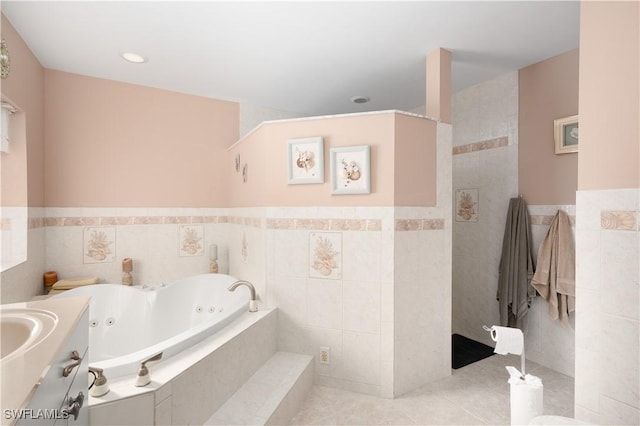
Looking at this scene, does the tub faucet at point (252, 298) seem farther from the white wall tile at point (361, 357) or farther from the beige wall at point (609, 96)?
the beige wall at point (609, 96)

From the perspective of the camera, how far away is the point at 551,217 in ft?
8.02

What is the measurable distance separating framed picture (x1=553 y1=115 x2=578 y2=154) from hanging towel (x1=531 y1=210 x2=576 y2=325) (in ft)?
1.59

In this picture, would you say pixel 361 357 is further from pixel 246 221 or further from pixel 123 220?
pixel 123 220

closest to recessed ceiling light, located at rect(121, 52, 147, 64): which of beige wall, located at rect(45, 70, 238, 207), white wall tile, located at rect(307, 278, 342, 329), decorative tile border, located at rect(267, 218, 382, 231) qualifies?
beige wall, located at rect(45, 70, 238, 207)

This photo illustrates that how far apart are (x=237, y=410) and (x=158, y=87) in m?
2.93

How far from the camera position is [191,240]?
3.22m

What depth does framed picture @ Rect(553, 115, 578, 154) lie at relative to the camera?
2.31 m

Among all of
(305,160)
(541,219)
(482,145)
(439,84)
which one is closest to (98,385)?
(305,160)

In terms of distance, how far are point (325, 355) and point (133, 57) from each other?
2750 mm

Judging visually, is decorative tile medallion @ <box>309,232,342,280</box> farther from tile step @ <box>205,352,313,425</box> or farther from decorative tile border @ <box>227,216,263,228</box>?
tile step @ <box>205,352,313,425</box>

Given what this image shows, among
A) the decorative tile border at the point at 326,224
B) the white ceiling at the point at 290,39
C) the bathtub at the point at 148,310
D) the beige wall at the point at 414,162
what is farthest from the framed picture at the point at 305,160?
the bathtub at the point at 148,310

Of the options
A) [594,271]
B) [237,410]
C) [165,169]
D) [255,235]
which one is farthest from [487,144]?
[165,169]

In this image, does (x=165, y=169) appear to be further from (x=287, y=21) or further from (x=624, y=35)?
(x=624, y=35)

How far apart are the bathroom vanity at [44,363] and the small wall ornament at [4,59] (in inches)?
67.7
